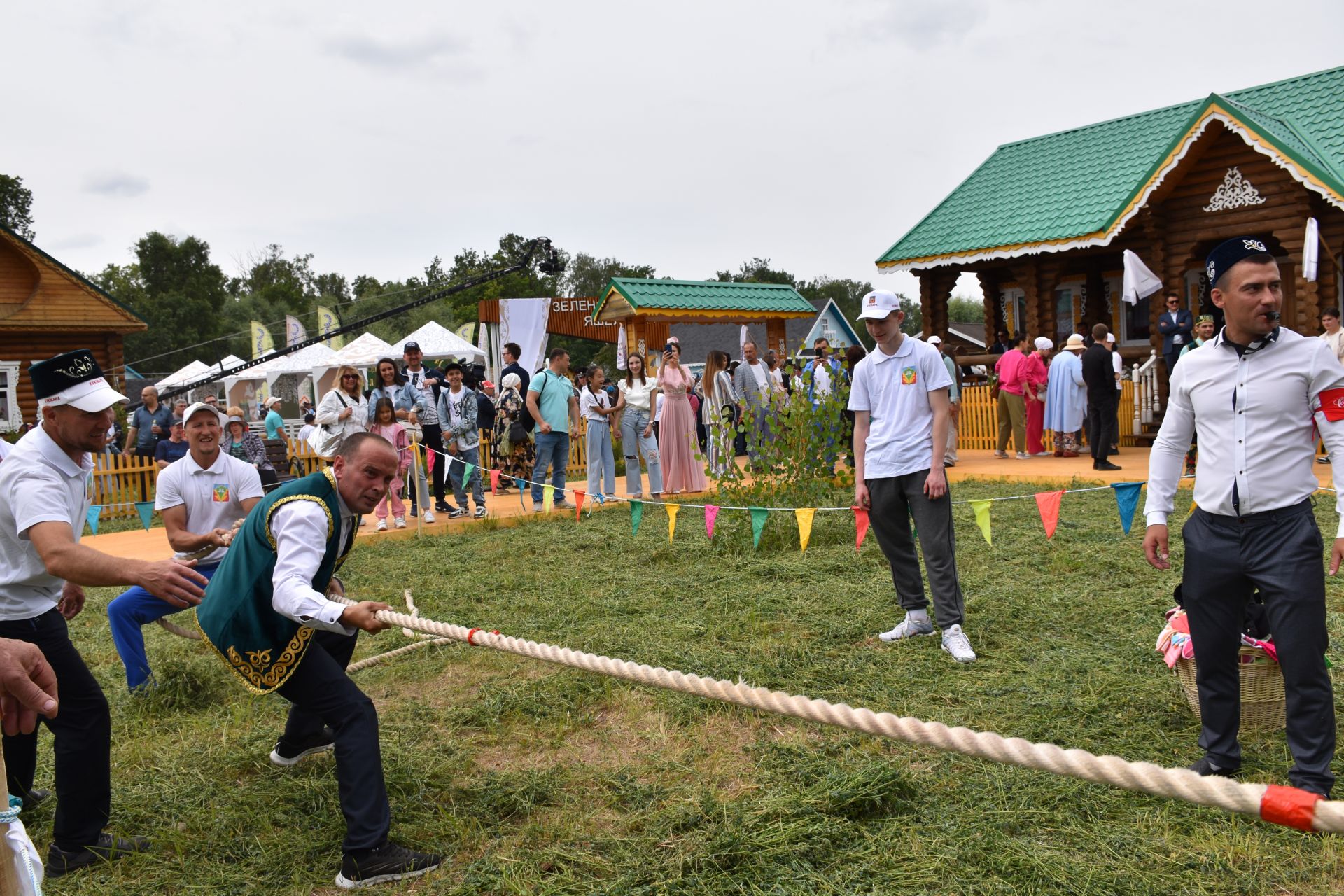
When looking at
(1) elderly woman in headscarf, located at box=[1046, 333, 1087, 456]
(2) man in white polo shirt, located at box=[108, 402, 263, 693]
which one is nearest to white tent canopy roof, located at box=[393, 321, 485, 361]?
(1) elderly woman in headscarf, located at box=[1046, 333, 1087, 456]

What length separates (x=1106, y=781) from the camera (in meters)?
2.06

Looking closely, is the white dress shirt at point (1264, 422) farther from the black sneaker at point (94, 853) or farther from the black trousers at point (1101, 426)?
the black trousers at point (1101, 426)

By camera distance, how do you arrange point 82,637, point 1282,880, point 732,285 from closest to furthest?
point 1282,880 → point 82,637 → point 732,285

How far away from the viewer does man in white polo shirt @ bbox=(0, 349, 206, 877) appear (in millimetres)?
3637

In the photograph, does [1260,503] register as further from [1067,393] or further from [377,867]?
[1067,393]

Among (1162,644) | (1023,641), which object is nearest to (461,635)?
(1162,644)

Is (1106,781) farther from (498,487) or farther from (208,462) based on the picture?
(498,487)

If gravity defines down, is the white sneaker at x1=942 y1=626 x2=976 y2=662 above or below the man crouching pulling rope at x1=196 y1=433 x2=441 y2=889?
below

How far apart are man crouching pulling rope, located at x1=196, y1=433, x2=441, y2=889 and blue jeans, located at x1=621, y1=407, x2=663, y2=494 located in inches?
348

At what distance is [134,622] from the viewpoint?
18.1 feet

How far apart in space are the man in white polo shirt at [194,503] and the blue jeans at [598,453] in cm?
680

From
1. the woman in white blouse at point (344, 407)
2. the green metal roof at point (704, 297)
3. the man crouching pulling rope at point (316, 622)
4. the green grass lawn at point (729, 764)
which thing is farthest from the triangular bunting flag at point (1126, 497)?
the green metal roof at point (704, 297)

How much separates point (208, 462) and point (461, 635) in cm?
265

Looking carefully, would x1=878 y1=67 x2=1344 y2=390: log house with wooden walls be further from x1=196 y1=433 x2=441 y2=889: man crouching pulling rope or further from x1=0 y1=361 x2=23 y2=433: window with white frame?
x1=0 y1=361 x2=23 y2=433: window with white frame
